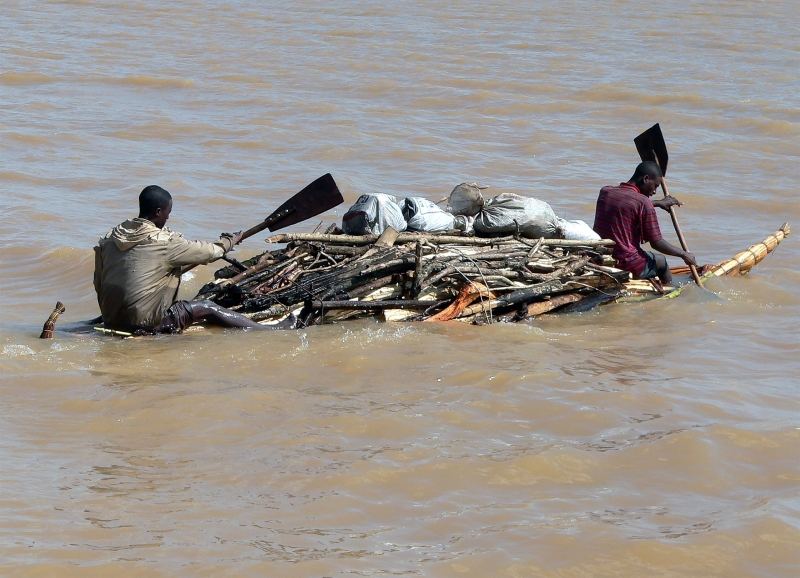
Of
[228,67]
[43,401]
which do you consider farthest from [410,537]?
[228,67]

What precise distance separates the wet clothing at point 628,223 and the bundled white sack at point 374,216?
1.55 meters

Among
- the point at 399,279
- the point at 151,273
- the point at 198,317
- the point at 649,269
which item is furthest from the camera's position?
the point at 649,269

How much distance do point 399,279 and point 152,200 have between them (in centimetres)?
162

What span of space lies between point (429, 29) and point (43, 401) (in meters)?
16.8

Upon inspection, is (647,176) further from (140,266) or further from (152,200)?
(140,266)

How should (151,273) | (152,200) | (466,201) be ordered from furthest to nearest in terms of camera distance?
1. (466,201)
2. (151,273)
3. (152,200)

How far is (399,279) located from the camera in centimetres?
699

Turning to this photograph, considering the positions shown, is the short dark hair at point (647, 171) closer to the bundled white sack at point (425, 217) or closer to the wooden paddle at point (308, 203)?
the bundled white sack at point (425, 217)

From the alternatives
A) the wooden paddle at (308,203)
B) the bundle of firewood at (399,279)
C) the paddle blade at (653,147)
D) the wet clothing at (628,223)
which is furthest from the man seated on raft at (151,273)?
the paddle blade at (653,147)

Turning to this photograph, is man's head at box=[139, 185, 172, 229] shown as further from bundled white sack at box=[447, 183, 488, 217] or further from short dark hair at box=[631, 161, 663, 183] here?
short dark hair at box=[631, 161, 663, 183]

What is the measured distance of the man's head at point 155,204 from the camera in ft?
21.1

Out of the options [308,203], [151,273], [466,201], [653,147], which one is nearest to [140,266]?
[151,273]

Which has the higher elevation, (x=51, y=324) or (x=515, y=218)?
(x=515, y=218)

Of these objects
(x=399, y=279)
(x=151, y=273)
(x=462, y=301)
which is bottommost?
(x=462, y=301)
